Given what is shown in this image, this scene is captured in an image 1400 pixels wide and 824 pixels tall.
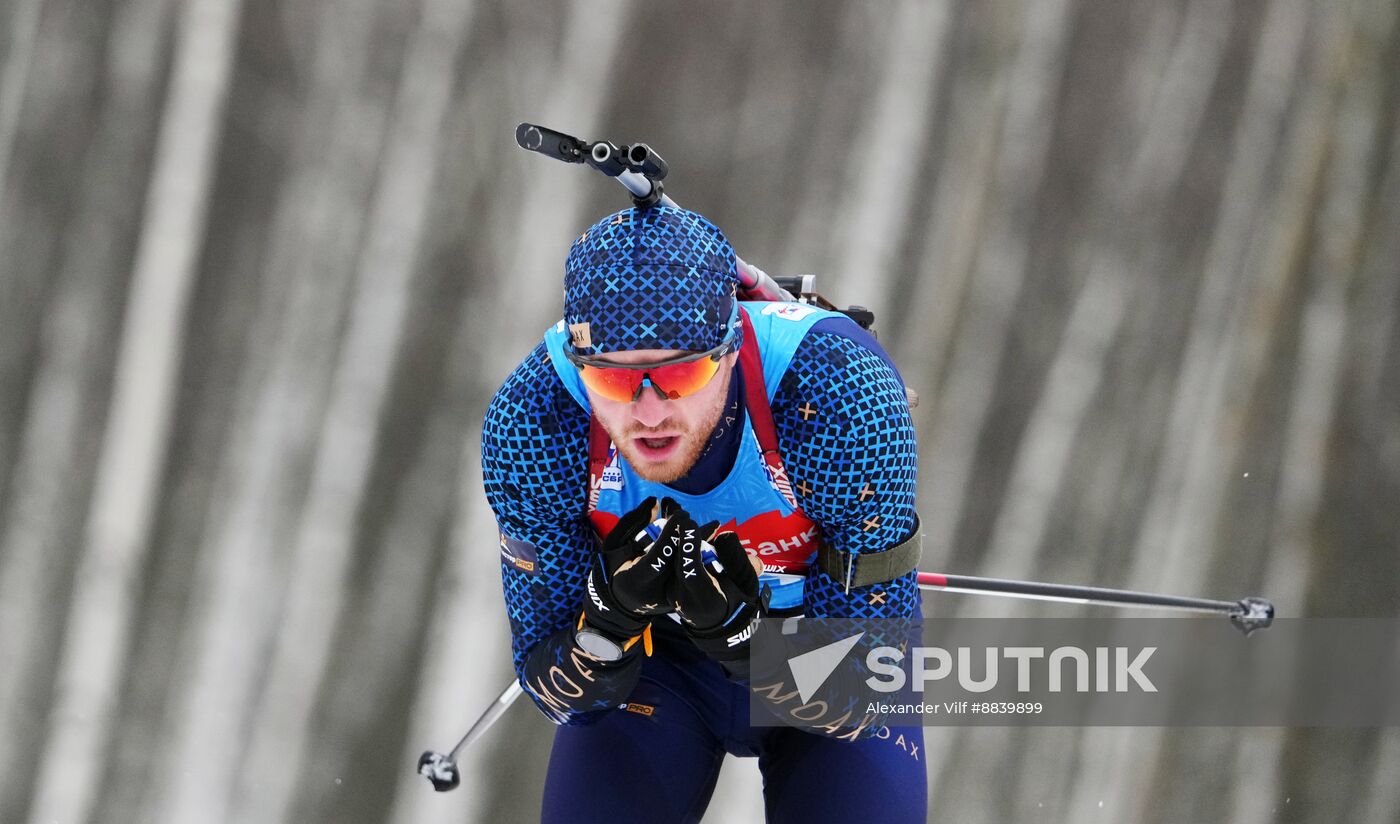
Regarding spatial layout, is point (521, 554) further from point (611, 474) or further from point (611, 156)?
point (611, 156)

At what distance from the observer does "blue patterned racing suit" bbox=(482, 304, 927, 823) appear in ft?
5.35

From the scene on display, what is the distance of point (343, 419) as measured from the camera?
10.6 ft

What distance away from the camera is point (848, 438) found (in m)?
1.60

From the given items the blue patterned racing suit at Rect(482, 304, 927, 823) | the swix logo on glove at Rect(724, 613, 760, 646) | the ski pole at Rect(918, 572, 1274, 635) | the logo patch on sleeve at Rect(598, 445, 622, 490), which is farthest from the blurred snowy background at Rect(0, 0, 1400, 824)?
the swix logo on glove at Rect(724, 613, 760, 646)

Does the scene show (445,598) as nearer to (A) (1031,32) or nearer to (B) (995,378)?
(B) (995,378)

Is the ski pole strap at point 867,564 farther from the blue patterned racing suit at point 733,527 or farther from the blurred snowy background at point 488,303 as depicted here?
the blurred snowy background at point 488,303

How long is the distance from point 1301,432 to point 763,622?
2.47 metres

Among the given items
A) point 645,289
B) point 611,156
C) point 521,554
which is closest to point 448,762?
point 521,554

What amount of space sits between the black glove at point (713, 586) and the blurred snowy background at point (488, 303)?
1.77 metres

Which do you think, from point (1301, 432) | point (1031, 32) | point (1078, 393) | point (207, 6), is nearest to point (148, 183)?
point (207, 6)

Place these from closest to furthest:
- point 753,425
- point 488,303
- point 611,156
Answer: point 611,156, point 753,425, point 488,303

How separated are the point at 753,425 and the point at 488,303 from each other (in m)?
1.74

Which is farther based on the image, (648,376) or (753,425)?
(753,425)

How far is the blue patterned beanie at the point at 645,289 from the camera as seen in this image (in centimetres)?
145
